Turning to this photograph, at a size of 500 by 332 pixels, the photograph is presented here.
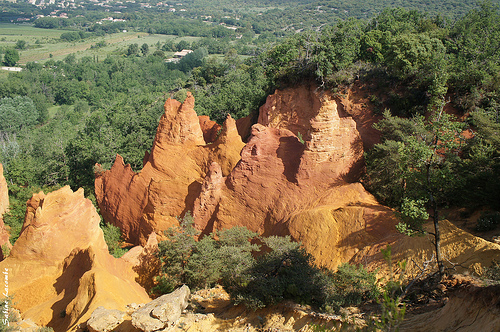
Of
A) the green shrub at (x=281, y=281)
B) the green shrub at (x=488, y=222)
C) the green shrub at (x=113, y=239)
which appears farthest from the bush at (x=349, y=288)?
the green shrub at (x=113, y=239)

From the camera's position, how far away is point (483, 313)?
8.95 metres

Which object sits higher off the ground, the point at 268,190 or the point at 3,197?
the point at 268,190

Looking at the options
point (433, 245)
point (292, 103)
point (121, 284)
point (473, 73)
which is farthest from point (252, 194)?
point (473, 73)

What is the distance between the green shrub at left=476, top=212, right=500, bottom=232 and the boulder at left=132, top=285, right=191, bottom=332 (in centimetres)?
1149

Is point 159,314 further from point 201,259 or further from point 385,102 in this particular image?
point 385,102

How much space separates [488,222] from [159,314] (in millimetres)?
12306

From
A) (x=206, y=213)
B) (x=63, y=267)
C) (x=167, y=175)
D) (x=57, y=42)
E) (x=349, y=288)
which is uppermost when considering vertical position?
(x=57, y=42)

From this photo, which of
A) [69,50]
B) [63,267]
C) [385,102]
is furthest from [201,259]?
[69,50]

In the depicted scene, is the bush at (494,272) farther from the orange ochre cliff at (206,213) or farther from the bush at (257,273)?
Answer: the bush at (257,273)

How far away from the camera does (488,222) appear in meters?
14.8

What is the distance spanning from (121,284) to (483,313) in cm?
1164

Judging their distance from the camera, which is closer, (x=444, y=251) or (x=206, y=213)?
(x=444, y=251)

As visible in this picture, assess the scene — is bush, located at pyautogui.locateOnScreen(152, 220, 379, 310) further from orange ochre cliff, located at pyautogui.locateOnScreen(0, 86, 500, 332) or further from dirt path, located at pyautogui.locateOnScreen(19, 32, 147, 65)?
dirt path, located at pyautogui.locateOnScreen(19, 32, 147, 65)

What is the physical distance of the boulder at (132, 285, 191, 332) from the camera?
10391 mm
